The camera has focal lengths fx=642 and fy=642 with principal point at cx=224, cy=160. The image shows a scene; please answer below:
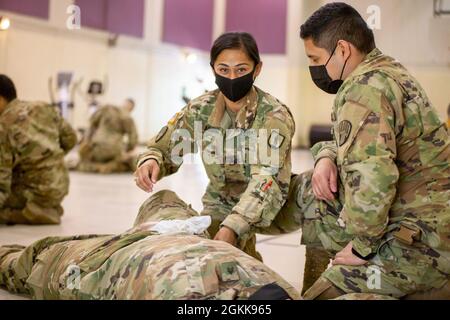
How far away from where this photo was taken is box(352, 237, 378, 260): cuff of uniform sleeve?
194 centimetres

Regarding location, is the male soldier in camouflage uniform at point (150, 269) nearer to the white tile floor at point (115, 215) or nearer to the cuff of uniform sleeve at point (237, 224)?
the cuff of uniform sleeve at point (237, 224)

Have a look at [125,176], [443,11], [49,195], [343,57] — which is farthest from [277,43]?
[343,57]

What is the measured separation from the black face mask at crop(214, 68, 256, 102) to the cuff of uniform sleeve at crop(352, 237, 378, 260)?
0.97 meters

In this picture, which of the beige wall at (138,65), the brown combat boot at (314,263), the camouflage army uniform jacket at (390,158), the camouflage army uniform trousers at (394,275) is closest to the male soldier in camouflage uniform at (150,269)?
the camouflage army uniform trousers at (394,275)

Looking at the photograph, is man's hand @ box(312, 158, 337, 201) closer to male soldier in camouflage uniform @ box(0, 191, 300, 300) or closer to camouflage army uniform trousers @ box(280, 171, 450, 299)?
camouflage army uniform trousers @ box(280, 171, 450, 299)

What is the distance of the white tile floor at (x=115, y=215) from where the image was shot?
338 cm

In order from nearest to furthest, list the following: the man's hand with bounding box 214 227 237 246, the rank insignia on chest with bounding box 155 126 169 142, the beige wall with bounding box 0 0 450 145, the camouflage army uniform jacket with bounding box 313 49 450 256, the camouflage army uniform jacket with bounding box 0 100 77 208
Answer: the camouflage army uniform jacket with bounding box 313 49 450 256 → the man's hand with bounding box 214 227 237 246 → the rank insignia on chest with bounding box 155 126 169 142 → the camouflage army uniform jacket with bounding box 0 100 77 208 → the beige wall with bounding box 0 0 450 145

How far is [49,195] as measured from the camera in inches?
170

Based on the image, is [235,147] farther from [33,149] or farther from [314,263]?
[33,149]

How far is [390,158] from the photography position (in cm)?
182

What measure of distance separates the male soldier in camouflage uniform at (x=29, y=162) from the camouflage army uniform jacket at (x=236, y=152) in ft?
4.96

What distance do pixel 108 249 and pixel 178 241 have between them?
276 millimetres

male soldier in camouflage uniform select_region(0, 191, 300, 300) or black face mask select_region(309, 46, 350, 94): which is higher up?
black face mask select_region(309, 46, 350, 94)

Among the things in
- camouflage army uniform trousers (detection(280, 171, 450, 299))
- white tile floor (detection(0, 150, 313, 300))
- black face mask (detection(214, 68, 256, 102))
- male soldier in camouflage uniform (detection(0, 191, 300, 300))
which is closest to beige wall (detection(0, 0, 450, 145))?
white tile floor (detection(0, 150, 313, 300))
